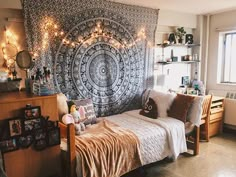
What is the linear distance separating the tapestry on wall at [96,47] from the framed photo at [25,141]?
42.7 inches

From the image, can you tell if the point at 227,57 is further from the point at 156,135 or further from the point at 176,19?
the point at 156,135

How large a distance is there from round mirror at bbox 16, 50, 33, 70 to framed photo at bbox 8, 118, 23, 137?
0.76 metres

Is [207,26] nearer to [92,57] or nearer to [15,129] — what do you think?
[92,57]

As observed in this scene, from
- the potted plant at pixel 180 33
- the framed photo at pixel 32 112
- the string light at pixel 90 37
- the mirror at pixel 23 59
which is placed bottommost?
the framed photo at pixel 32 112

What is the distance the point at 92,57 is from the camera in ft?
10.6

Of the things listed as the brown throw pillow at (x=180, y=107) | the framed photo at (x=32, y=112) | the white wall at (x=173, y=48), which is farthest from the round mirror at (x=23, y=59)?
the white wall at (x=173, y=48)

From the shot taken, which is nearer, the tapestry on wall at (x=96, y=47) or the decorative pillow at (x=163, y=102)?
the tapestry on wall at (x=96, y=47)

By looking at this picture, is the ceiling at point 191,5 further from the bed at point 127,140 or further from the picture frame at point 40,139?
the picture frame at point 40,139

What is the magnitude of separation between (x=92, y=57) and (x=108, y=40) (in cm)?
39

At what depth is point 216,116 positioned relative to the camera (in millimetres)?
3998

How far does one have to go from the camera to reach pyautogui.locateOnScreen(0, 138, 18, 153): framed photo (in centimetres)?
186

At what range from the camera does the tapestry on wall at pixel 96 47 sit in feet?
9.21

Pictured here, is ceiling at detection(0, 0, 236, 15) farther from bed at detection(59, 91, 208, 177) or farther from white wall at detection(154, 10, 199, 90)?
bed at detection(59, 91, 208, 177)

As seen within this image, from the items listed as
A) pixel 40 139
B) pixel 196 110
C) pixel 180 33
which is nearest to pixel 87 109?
pixel 40 139
